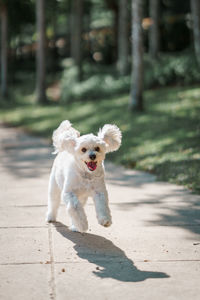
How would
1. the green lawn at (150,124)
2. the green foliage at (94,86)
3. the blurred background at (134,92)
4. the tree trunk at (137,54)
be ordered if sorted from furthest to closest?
1. the green foliage at (94,86)
2. the tree trunk at (137,54)
3. the blurred background at (134,92)
4. the green lawn at (150,124)

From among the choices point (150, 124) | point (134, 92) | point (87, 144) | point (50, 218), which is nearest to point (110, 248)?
point (87, 144)

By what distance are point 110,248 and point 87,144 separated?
3.68 ft

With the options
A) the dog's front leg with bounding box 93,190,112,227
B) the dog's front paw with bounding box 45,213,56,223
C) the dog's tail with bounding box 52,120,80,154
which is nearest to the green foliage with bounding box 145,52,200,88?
the dog's front paw with bounding box 45,213,56,223

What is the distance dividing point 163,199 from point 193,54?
566 inches

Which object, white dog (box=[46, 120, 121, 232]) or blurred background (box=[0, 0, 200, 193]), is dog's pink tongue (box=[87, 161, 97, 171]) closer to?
white dog (box=[46, 120, 121, 232])

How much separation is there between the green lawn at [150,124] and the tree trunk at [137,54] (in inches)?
16.2

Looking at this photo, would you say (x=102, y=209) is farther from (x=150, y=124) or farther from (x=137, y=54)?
(x=137, y=54)

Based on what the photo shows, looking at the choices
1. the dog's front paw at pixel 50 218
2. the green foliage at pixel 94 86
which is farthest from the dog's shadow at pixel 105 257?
the green foliage at pixel 94 86

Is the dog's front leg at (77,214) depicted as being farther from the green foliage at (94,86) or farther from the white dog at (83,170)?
the green foliage at (94,86)

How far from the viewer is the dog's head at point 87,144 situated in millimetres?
5516

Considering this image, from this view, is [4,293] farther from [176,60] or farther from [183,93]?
[176,60]

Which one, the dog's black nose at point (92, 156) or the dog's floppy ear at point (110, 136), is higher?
the dog's floppy ear at point (110, 136)

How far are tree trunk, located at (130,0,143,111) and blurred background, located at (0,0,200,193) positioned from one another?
3cm

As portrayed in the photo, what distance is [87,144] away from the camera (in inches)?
217
